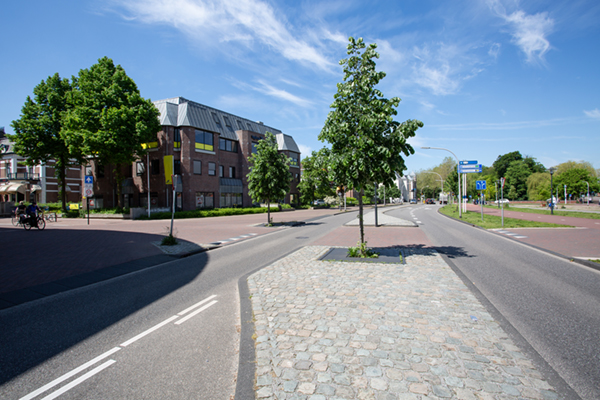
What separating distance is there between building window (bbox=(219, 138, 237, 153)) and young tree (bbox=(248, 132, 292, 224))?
22727 millimetres

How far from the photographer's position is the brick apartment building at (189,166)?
34.3m

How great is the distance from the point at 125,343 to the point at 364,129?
6.71 m

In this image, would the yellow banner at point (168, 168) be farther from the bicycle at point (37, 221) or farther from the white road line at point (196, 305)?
the bicycle at point (37, 221)

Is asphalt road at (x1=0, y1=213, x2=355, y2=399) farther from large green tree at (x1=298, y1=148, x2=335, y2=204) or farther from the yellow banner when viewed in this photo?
large green tree at (x1=298, y1=148, x2=335, y2=204)

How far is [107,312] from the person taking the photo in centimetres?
479

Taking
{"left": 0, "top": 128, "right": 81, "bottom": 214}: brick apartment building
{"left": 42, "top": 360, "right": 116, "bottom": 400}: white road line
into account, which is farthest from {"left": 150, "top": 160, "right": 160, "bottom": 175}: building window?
{"left": 42, "top": 360, "right": 116, "bottom": 400}: white road line

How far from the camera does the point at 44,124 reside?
30859 millimetres

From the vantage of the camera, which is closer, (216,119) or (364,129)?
(364,129)

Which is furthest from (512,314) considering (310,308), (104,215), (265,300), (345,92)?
(104,215)

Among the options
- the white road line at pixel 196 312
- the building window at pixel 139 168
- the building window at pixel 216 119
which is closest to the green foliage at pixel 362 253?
the white road line at pixel 196 312

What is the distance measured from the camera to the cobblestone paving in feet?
8.75

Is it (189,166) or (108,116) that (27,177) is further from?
(189,166)

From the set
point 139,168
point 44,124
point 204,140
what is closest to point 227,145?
point 204,140

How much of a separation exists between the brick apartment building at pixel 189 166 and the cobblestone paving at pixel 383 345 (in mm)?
29406
